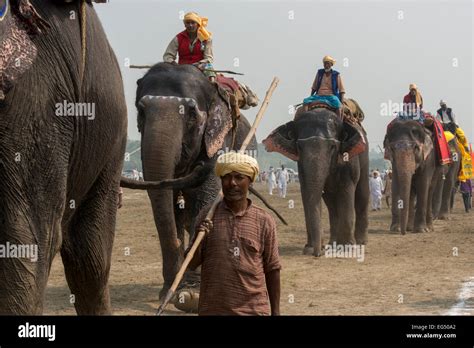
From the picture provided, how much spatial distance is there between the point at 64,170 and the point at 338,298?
691 cm

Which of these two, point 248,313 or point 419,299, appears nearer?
point 248,313

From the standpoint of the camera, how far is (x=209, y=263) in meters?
5.41

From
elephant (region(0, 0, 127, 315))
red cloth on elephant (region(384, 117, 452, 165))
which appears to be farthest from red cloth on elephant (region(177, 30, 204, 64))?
red cloth on elephant (region(384, 117, 452, 165))

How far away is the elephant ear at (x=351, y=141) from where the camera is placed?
16547mm

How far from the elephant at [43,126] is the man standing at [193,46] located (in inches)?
234

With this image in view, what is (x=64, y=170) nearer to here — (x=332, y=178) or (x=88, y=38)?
(x=88, y=38)

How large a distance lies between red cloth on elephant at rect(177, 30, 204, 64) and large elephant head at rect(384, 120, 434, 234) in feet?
30.7

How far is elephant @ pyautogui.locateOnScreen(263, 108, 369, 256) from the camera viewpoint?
16.2m

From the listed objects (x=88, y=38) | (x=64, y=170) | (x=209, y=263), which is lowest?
(x=209, y=263)

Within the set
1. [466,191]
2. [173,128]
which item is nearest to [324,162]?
[173,128]

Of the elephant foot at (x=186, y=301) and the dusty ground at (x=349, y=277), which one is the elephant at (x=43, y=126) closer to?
the elephant foot at (x=186, y=301)

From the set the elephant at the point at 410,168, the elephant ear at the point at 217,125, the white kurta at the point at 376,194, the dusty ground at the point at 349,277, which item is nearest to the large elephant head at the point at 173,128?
the elephant ear at the point at 217,125

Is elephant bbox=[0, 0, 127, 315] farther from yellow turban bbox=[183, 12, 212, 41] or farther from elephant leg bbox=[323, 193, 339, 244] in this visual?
elephant leg bbox=[323, 193, 339, 244]
